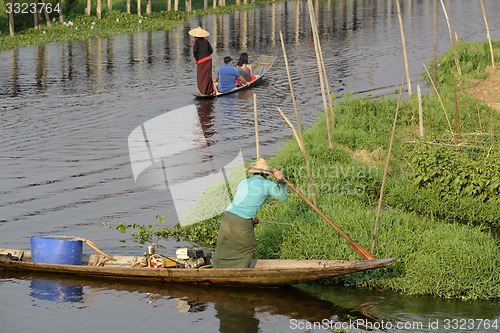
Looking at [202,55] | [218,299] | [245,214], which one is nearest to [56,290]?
[218,299]

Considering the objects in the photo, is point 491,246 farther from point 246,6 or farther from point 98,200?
point 246,6

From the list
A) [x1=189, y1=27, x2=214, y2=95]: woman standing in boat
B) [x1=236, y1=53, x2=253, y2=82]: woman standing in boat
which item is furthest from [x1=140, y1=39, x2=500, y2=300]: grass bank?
[x1=236, y1=53, x2=253, y2=82]: woman standing in boat

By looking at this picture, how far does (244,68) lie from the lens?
2402 centimetres

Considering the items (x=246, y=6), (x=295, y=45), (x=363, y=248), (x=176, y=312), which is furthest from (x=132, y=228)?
(x=246, y=6)

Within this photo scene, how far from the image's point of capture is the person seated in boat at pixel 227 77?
23.0 metres

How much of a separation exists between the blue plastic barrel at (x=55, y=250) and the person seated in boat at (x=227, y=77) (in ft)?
39.1

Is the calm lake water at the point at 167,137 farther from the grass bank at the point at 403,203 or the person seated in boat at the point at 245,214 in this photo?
the person seated in boat at the point at 245,214

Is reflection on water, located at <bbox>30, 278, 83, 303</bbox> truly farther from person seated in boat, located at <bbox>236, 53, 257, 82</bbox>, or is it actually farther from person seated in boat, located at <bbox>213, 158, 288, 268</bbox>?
person seated in boat, located at <bbox>236, 53, 257, 82</bbox>

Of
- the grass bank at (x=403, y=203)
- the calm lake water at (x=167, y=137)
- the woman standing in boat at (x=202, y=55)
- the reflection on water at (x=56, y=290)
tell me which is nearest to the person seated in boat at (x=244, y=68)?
the calm lake water at (x=167, y=137)

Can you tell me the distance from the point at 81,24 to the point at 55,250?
2576 centimetres

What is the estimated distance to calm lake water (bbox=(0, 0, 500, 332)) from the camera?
10523mm

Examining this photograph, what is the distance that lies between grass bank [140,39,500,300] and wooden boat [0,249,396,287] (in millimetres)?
611

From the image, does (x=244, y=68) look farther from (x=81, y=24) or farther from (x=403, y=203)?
(x=81, y=24)

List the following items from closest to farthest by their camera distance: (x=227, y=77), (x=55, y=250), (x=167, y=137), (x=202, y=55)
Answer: (x=55, y=250) < (x=167, y=137) < (x=202, y=55) < (x=227, y=77)
